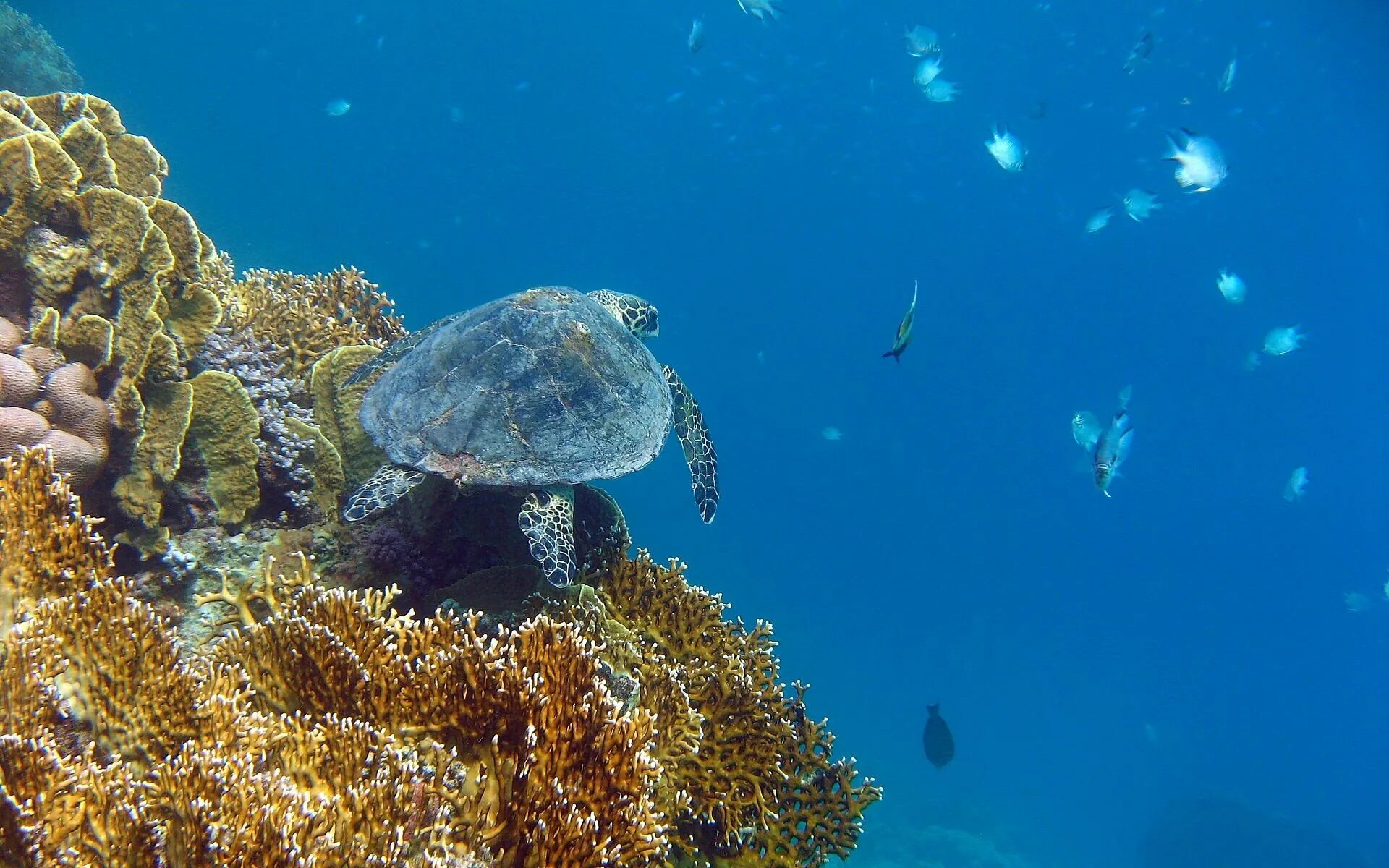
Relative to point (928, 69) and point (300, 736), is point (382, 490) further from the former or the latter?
point (928, 69)

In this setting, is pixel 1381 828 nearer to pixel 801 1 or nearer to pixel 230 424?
pixel 230 424

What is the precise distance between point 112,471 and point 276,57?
83532mm

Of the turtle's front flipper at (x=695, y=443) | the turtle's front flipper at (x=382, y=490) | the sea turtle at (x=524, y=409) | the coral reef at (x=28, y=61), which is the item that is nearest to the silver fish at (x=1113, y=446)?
the turtle's front flipper at (x=695, y=443)

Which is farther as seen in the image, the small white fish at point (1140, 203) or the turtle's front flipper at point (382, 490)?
the small white fish at point (1140, 203)

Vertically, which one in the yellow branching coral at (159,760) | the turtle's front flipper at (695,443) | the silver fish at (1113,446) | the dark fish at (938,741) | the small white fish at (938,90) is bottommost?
the yellow branching coral at (159,760)

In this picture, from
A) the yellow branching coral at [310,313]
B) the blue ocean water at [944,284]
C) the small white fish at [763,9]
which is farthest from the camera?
the blue ocean water at [944,284]

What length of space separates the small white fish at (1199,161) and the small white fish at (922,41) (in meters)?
6.28

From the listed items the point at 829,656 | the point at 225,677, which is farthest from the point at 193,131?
the point at 225,677

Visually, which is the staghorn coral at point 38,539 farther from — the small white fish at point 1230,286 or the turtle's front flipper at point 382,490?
the small white fish at point 1230,286

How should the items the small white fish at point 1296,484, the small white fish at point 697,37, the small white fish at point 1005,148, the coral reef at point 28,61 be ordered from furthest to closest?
1. the small white fish at point 697,37
2. the small white fish at point 1296,484
3. the coral reef at point 28,61
4. the small white fish at point 1005,148

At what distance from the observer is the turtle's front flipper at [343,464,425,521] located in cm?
409

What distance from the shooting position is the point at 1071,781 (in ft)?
142

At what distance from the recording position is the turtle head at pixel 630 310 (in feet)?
22.5

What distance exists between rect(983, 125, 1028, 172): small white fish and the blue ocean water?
38.1 m
